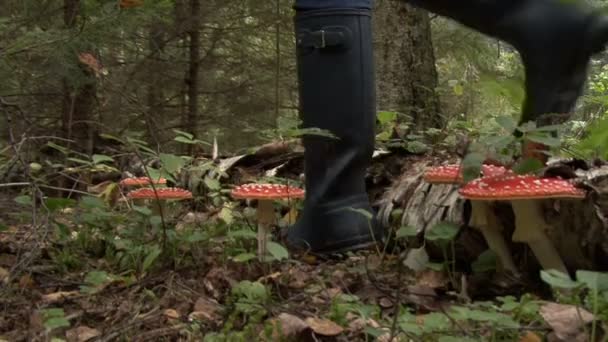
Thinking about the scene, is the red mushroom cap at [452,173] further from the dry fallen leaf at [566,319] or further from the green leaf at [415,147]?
the green leaf at [415,147]

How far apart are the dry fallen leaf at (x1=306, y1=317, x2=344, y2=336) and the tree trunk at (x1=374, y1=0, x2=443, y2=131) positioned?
369 centimetres

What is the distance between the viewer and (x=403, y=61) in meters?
5.25

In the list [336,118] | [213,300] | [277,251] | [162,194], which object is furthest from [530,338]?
[162,194]

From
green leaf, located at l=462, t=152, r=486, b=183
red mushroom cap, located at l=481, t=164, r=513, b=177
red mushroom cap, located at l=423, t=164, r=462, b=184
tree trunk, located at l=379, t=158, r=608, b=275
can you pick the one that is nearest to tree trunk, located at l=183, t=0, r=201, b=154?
tree trunk, located at l=379, t=158, r=608, b=275

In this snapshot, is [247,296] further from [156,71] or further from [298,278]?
[156,71]

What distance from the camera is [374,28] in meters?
5.32

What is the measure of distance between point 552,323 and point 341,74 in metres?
1.40

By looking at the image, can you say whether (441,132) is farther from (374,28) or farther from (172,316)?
(172,316)

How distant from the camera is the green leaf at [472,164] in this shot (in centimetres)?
157

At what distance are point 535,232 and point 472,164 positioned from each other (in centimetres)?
55

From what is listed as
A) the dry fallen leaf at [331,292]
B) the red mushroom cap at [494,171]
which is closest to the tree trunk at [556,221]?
the red mushroom cap at [494,171]

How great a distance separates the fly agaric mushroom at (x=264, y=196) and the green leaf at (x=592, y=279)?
1172 mm

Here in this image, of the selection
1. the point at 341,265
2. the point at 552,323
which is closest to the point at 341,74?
the point at 341,265

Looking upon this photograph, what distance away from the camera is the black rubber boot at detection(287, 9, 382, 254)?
2.62 meters
